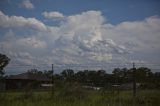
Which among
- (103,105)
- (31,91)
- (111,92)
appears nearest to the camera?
(103,105)

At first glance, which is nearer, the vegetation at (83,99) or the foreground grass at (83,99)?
the foreground grass at (83,99)

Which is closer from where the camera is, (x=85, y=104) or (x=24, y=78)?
(x=85, y=104)

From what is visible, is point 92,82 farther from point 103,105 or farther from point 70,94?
point 103,105

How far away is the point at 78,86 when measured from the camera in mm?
22141

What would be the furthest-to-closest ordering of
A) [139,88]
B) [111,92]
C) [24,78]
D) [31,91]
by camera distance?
[24,78] < [139,88] < [31,91] < [111,92]

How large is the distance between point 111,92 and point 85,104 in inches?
173

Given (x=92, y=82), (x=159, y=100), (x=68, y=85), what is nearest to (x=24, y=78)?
(x=92, y=82)

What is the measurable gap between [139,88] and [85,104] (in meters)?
9.34

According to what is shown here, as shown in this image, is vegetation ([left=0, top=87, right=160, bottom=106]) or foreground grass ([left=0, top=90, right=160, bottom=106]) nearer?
foreground grass ([left=0, top=90, right=160, bottom=106])

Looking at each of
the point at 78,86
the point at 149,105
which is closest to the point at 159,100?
the point at 149,105

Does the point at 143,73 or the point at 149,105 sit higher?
the point at 143,73

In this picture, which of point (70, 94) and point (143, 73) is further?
point (143, 73)

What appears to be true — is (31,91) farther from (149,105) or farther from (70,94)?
(149,105)

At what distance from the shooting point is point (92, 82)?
26766 mm
